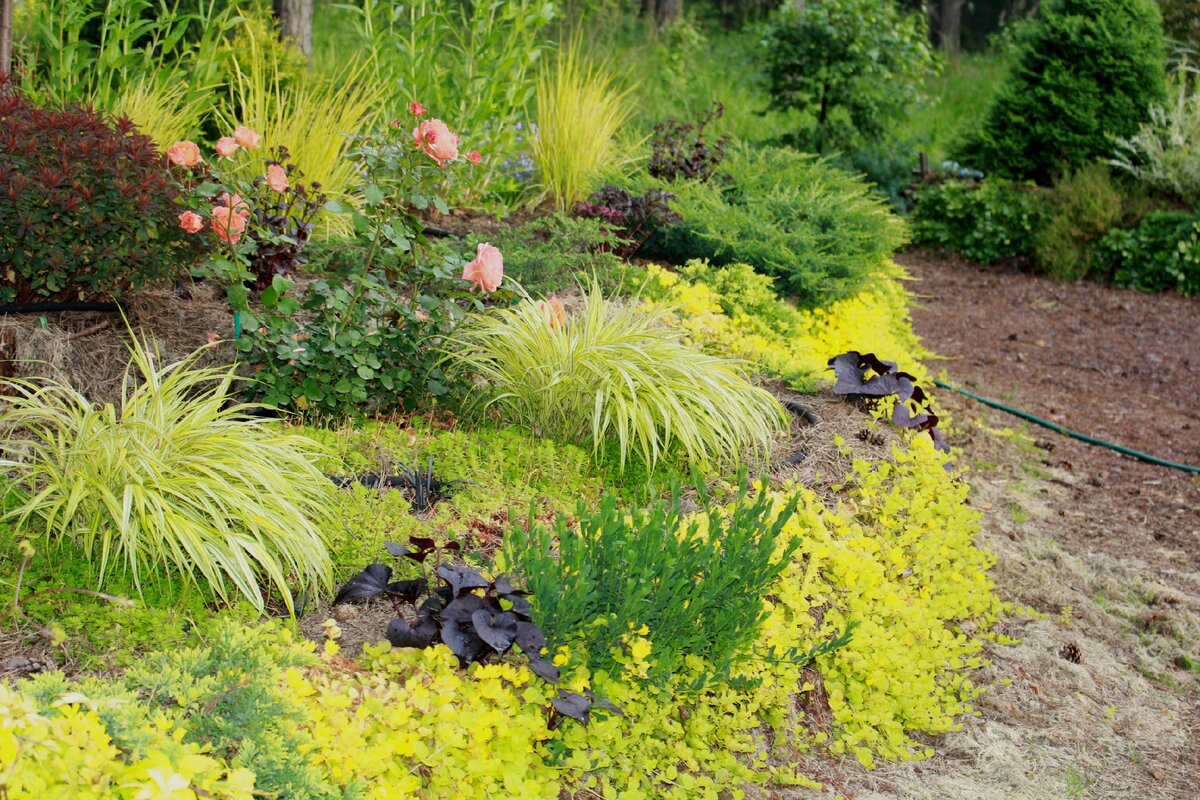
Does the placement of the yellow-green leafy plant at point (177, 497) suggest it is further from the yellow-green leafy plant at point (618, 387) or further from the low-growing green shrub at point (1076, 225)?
the low-growing green shrub at point (1076, 225)

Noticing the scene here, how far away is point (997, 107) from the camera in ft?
32.5

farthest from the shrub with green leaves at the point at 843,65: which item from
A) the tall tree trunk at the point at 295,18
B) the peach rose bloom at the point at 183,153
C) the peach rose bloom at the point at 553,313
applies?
the peach rose bloom at the point at 183,153

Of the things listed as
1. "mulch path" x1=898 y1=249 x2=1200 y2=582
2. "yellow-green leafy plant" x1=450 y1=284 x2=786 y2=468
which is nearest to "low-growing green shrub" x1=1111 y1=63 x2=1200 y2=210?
"mulch path" x1=898 y1=249 x2=1200 y2=582

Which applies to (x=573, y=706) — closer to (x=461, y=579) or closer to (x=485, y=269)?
(x=461, y=579)

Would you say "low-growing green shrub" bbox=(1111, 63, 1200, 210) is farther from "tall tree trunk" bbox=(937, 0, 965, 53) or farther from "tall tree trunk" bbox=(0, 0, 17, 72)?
"tall tree trunk" bbox=(937, 0, 965, 53)

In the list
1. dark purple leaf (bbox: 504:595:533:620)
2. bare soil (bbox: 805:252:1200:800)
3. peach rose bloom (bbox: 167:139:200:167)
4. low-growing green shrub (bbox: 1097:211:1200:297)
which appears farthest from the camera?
low-growing green shrub (bbox: 1097:211:1200:297)

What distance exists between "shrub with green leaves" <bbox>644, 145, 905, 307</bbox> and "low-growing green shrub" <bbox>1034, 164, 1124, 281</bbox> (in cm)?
265

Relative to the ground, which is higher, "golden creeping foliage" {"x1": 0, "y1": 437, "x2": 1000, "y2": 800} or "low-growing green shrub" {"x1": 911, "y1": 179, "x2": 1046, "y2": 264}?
"low-growing green shrub" {"x1": 911, "y1": 179, "x2": 1046, "y2": 264}

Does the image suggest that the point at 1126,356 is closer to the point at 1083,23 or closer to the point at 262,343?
the point at 1083,23

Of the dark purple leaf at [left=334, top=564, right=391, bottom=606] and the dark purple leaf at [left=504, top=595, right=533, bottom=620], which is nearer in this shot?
the dark purple leaf at [left=504, top=595, right=533, bottom=620]

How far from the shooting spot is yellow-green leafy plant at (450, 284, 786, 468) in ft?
11.6

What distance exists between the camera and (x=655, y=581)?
2.66 metres

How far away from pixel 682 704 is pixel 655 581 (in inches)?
13.7

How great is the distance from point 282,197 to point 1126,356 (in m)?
5.41
